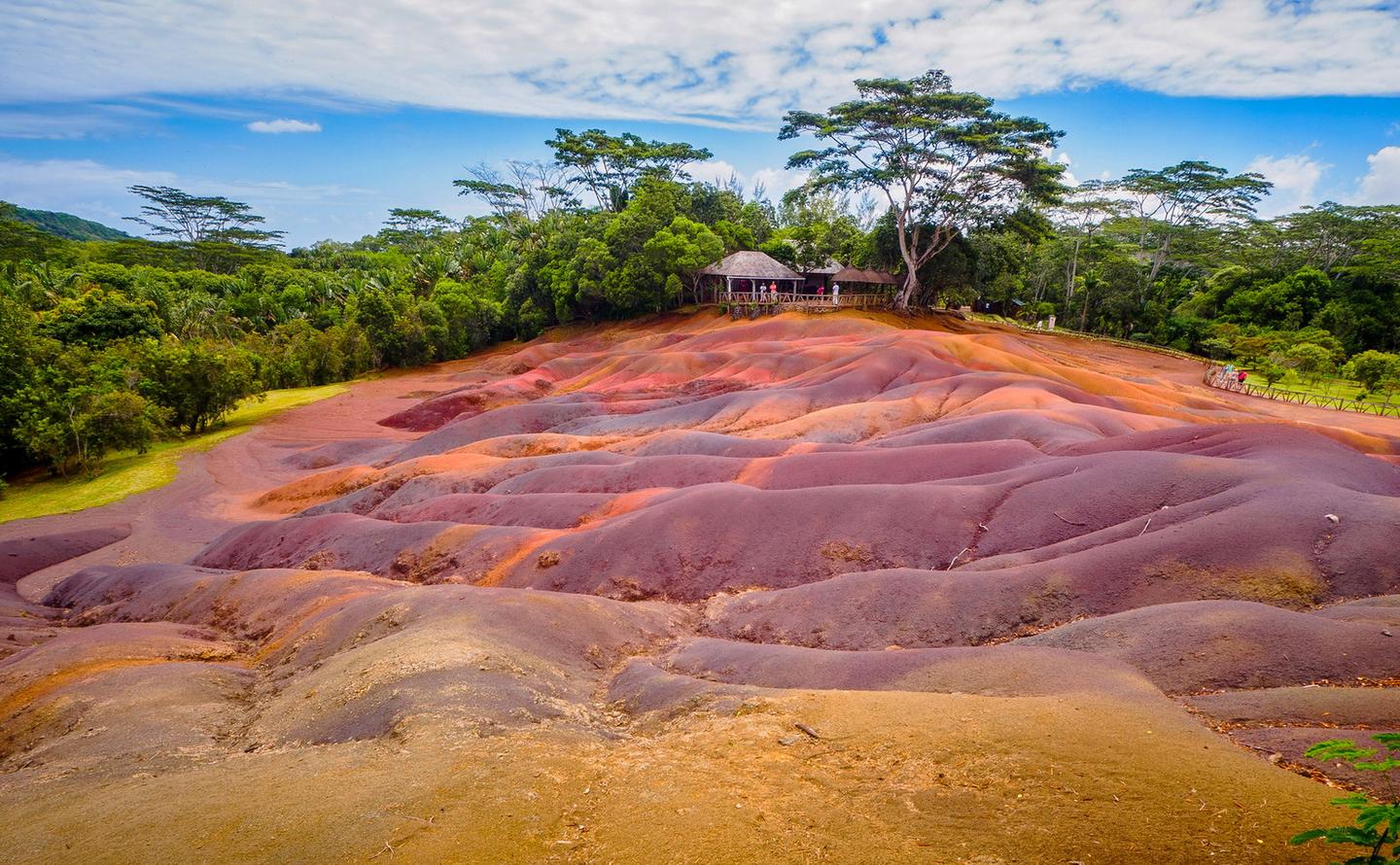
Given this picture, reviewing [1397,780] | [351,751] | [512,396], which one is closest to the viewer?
[1397,780]

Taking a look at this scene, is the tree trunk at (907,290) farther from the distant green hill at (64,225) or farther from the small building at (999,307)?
the distant green hill at (64,225)

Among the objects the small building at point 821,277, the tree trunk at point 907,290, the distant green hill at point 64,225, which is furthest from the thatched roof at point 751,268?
the distant green hill at point 64,225

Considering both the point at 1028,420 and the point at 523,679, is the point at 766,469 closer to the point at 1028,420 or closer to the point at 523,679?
the point at 1028,420

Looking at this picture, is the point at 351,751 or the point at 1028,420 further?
the point at 1028,420

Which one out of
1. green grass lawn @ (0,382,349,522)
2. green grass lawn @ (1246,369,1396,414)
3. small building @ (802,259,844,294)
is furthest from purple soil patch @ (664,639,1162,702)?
small building @ (802,259,844,294)

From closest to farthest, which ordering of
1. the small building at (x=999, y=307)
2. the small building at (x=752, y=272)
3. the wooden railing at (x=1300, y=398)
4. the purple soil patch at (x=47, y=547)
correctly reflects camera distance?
1. the purple soil patch at (x=47, y=547)
2. the wooden railing at (x=1300, y=398)
3. the small building at (x=752, y=272)
4. the small building at (x=999, y=307)

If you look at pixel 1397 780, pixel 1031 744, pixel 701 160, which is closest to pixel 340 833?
pixel 1031 744
